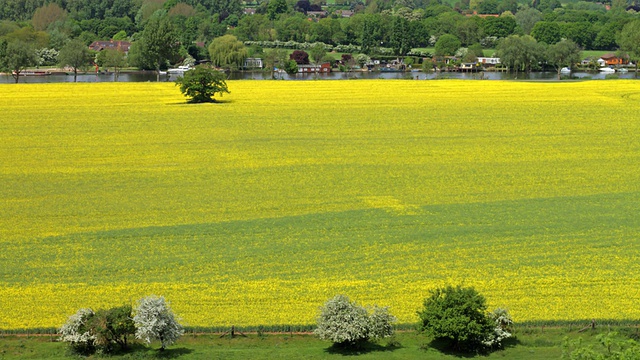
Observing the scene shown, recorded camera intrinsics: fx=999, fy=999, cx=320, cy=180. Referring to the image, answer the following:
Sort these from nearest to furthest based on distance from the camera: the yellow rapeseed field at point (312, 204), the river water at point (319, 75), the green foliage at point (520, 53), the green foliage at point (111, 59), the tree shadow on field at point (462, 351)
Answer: the tree shadow on field at point (462, 351)
the yellow rapeseed field at point (312, 204)
the river water at point (319, 75)
the green foliage at point (520, 53)
the green foliage at point (111, 59)

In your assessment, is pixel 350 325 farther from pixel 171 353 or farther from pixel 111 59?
pixel 111 59

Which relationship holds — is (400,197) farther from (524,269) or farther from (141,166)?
(141,166)

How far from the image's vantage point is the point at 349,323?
33.8 metres

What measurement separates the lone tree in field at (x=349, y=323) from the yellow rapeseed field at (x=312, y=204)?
7.32ft

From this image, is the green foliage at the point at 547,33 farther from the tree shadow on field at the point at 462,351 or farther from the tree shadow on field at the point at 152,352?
the tree shadow on field at the point at 152,352

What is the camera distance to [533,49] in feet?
395

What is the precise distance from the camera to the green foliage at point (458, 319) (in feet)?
110

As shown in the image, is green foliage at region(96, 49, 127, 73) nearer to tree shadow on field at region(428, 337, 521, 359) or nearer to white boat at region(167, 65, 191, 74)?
white boat at region(167, 65, 191, 74)

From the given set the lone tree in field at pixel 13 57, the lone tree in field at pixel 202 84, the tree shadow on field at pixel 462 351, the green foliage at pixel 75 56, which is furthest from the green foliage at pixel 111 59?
the tree shadow on field at pixel 462 351

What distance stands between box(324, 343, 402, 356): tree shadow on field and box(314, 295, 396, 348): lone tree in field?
125 mm

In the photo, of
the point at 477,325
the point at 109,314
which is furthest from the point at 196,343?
the point at 477,325

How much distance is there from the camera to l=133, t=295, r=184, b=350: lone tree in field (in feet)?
109

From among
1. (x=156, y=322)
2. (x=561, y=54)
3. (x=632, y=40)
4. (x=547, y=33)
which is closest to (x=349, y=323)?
(x=156, y=322)

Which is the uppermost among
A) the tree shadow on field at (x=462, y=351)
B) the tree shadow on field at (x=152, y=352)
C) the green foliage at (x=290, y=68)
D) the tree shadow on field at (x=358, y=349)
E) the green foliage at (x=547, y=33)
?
the green foliage at (x=547, y=33)
